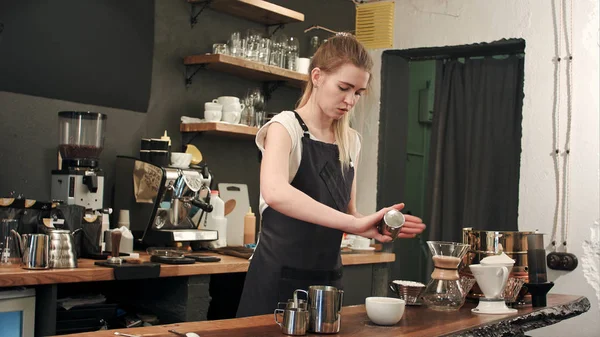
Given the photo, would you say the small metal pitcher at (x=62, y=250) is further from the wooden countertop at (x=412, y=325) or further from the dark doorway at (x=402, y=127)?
the dark doorway at (x=402, y=127)

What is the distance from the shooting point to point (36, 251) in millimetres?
2916

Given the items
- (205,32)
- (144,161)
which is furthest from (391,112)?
(144,161)

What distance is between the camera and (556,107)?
463 centimetres

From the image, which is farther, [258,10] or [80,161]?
[258,10]

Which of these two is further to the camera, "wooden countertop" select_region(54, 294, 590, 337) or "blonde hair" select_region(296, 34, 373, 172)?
"blonde hair" select_region(296, 34, 373, 172)

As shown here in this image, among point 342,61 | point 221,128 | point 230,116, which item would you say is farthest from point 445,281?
point 230,116

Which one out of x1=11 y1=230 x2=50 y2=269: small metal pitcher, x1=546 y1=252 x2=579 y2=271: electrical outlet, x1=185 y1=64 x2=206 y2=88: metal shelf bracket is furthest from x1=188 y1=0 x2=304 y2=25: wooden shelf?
x1=546 y1=252 x2=579 y2=271: electrical outlet

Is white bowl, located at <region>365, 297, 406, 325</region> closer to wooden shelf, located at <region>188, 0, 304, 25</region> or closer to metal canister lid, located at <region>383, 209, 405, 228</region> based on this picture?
metal canister lid, located at <region>383, 209, 405, 228</region>

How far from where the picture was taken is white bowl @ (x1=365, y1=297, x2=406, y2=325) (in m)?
2.13

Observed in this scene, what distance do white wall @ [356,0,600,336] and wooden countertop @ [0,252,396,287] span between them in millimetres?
2068

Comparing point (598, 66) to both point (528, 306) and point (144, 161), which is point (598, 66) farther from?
point (144, 161)

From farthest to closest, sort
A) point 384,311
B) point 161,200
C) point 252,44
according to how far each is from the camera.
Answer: point 252,44
point 161,200
point 384,311

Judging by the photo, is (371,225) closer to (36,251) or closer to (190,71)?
(36,251)

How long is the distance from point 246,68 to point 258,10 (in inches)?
16.0
